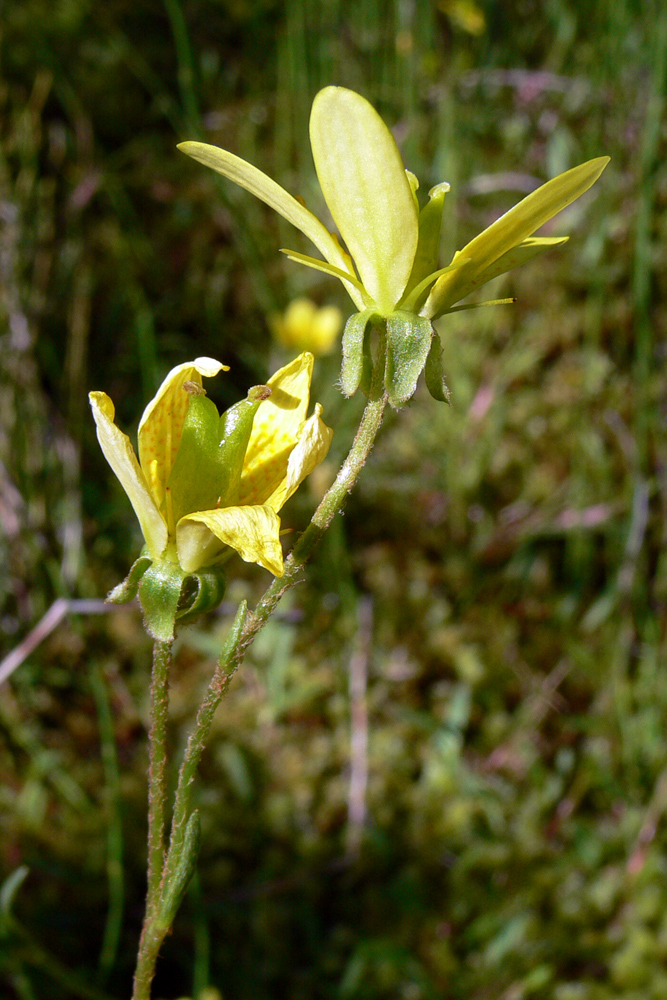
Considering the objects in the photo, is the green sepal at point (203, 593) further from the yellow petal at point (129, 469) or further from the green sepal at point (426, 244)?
the green sepal at point (426, 244)

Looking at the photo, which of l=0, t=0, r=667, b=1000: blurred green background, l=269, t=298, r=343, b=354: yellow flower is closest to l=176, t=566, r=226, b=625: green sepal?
l=0, t=0, r=667, b=1000: blurred green background

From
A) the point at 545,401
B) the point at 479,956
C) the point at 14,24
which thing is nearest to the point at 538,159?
the point at 545,401

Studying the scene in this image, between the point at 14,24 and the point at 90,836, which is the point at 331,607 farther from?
the point at 14,24

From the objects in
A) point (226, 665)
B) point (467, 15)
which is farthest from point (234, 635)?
point (467, 15)

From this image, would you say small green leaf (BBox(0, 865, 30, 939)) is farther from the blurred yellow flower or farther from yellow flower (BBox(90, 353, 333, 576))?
the blurred yellow flower

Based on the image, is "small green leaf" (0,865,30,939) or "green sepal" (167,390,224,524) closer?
"green sepal" (167,390,224,524)

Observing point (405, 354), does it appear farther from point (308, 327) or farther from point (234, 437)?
point (308, 327)

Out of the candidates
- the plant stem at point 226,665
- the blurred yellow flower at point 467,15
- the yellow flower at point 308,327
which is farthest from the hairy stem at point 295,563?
the blurred yellow flower at point 467,15
